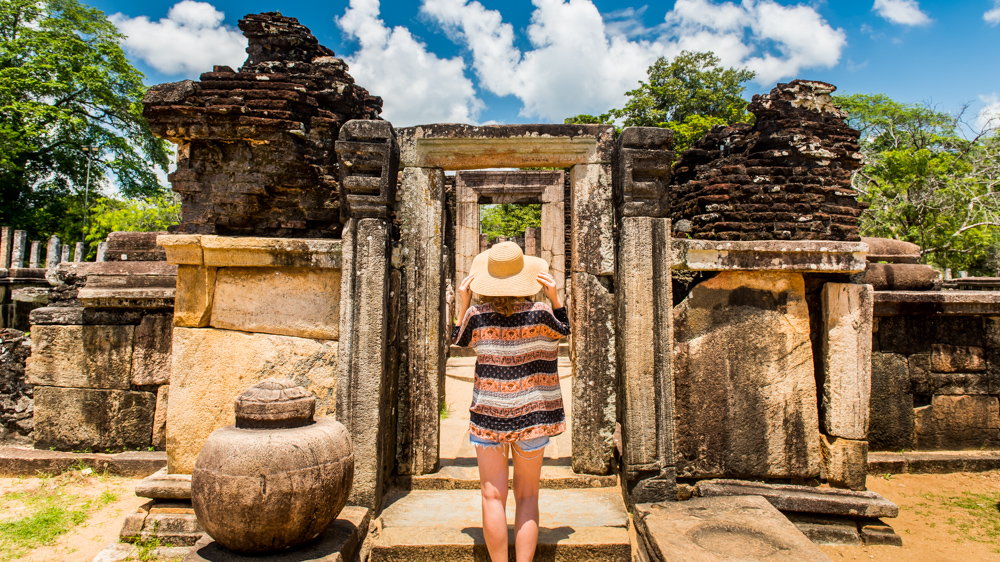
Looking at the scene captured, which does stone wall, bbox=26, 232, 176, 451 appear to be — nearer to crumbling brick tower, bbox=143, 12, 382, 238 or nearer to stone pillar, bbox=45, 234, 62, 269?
crumbling brick tower, bbox=143, 12, 382, 238

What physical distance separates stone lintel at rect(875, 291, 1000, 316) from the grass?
22.0 ft

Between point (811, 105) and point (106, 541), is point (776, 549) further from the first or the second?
point (106, 541)

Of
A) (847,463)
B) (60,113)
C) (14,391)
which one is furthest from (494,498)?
(60,113)

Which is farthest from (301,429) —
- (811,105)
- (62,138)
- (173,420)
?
(62,138)

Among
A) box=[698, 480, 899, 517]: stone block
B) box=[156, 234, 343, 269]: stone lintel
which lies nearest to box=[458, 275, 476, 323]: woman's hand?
box=[156, 234, 343, 269]: stone lintel

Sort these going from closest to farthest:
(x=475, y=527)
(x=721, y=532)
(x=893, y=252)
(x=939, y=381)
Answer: (x=721, y=532), (x=475, y=527), (x=939, y=381), (x=893, y=252)

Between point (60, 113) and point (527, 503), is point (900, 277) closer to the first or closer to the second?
→ point (527, 503)

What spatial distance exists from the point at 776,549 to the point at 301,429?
7.75ft

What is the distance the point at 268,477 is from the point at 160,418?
3035 millimetres

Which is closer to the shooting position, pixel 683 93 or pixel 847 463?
pixel 847 463

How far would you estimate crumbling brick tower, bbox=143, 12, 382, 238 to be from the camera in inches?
145

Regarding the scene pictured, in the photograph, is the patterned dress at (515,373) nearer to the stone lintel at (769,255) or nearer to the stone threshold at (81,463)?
the stone lintel at (769,255)

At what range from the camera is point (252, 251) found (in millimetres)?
3260

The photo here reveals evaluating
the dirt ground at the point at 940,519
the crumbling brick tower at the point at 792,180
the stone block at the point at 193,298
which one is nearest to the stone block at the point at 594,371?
the dirt ground at the point at 940,519
